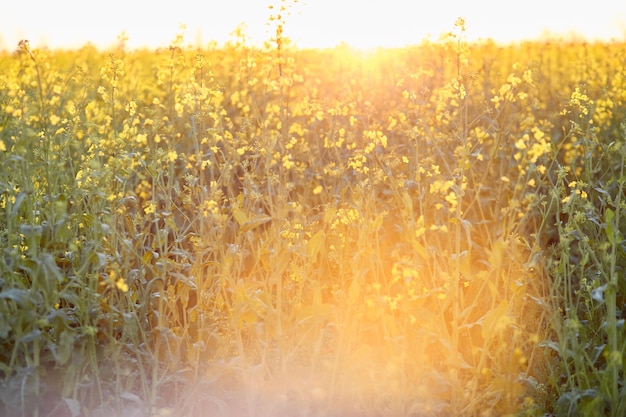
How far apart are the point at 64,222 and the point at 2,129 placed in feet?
1.55

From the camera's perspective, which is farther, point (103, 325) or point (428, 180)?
point (428, 180)

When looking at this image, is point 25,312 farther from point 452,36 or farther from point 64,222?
point 452,36

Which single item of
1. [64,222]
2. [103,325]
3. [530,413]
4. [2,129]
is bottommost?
[530,413]

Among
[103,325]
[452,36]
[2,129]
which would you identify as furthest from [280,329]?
[452,36]

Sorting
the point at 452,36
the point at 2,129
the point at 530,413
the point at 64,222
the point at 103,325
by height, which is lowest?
the point at 530,413

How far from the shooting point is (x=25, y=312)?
2.91 metres

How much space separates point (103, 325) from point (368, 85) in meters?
4.64

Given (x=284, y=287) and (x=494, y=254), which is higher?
(x=494, y=254)

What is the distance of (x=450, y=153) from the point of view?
5.45 metres

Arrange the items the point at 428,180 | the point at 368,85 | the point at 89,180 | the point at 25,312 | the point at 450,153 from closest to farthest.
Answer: the point at 25,312 → the point at 89,180 → the point at 428,180 → the point at 450,153 → the point at 368,85

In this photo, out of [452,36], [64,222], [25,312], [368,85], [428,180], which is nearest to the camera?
[25,312]

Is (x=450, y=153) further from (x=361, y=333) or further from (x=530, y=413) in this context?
(x=530, y=413)

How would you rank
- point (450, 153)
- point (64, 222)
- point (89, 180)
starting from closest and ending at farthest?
point (64, 222), point (89, 180), point (450, 153)

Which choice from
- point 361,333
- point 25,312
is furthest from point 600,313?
point 25,312
